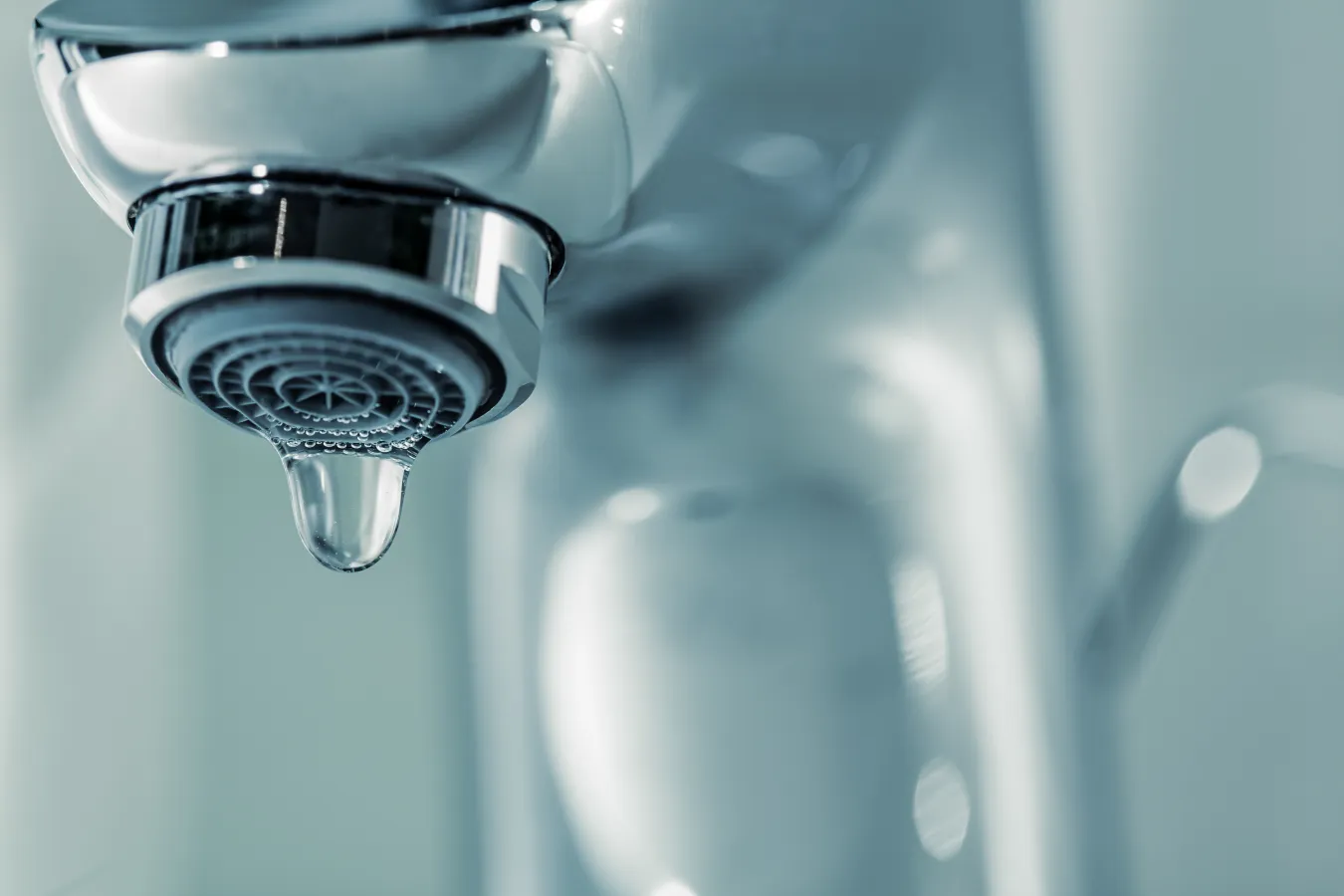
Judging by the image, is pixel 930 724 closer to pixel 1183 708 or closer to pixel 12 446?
pixel 1183 708

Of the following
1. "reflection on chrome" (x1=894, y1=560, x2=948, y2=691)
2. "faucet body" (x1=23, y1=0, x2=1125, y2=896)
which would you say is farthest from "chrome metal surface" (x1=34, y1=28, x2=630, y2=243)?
"reflection on chrome" (x1=894, y1=560, x2=948, y2=691)

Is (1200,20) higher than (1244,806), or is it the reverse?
(1200,20)

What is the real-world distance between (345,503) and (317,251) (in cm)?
7

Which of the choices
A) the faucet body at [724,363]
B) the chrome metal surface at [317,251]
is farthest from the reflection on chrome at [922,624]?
the chrome metal surface at [317,251]

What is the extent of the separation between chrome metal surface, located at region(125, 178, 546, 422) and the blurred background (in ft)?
0.27

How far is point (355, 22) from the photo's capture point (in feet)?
0.58

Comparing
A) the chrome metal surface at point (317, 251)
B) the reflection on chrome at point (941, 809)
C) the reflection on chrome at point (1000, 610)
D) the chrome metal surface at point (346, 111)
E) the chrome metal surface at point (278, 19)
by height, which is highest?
the chrome metal surface at point (278, 19)

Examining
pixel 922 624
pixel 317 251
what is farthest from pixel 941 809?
pixel 317 251

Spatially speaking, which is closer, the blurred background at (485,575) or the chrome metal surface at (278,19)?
the chrome metal surface at (278,19)

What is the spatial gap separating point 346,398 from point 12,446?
0.24 meters

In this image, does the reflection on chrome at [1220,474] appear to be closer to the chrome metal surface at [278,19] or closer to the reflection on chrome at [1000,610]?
the reflection on chrome at [1000,610]

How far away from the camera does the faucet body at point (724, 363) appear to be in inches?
7.3

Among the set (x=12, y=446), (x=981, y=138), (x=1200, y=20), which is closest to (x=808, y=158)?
(x=981, y=138)

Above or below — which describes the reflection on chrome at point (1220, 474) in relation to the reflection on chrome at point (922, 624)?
above
